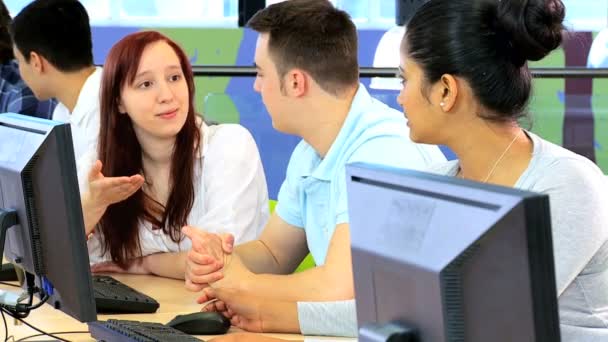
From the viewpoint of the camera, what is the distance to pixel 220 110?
430cm

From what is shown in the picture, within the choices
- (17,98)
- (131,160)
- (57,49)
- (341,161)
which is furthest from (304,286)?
(17,98)

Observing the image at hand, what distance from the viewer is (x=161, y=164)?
113 inches

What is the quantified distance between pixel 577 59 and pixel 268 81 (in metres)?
4.16

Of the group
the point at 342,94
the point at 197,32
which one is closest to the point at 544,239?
the point at 342,94

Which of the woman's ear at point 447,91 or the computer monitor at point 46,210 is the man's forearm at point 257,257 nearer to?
the computer monitor at point 46,210

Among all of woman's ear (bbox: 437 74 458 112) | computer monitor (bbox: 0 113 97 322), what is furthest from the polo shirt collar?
computer monitor (bbox: 0 113 97 322)

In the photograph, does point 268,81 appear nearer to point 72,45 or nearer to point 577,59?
point 72,45

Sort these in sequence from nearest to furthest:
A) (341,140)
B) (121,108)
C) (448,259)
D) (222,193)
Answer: (448,259) → (341,140) → (222,193) → (121,108)

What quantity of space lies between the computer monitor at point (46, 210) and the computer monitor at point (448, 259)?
61 cm

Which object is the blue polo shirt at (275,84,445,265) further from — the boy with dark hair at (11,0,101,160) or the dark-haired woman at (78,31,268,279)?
the boy with dark hair at (11,0,101,160)

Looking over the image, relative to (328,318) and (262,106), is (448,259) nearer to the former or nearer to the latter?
(328,318)

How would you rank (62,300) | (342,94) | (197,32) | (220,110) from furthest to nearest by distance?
(197,32)
(220,110)
(342,94)
(62,300)

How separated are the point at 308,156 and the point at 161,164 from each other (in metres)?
0.49

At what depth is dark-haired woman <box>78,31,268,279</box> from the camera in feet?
9.05
